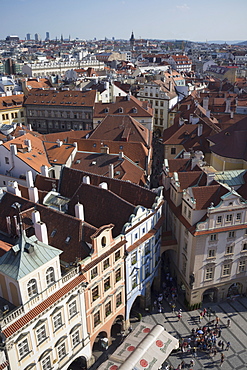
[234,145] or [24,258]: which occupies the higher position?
[234,145]

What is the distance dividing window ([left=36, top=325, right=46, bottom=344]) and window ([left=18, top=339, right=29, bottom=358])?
54.2 inches

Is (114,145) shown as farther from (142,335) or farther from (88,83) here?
(88,83)

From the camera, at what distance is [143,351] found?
3934 centimetres

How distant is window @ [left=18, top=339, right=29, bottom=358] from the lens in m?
32.5

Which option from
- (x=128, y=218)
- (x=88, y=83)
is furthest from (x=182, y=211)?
(x=88, y=83)

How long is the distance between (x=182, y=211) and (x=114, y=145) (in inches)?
1051

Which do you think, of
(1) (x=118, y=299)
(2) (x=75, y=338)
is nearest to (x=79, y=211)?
(1) (x=118, y=299)

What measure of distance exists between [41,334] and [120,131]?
184ft

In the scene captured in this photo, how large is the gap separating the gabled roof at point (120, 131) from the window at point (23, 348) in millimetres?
54583

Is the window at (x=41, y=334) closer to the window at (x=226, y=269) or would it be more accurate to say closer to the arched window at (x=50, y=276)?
the arched window at (x=50, y=276)

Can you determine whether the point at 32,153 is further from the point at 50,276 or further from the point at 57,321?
the point at 57,321

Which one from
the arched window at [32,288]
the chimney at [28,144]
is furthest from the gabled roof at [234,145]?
the arched window at [32,288]

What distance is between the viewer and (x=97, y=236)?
39344 mm

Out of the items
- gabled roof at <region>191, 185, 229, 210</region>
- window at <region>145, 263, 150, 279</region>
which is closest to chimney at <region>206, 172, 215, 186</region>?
gabled roof at <region>191, 185, 229, 210</region>
